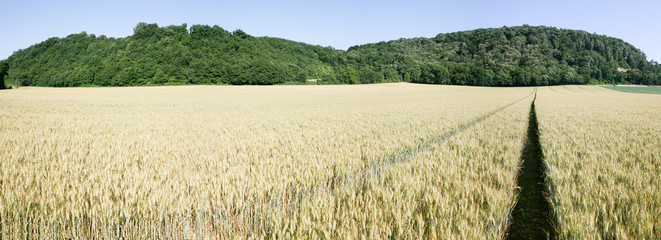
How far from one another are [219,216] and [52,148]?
4653mm

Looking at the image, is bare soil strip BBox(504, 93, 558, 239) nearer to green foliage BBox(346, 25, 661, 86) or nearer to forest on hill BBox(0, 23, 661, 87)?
forest on hill BBox(0, 23, 661, 87)

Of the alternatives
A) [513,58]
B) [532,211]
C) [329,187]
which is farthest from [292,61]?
[532,211]

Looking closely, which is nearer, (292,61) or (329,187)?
(329,187)

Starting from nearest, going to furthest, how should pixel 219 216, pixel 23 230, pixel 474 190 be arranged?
pixel 23 230
pixel 219 216
pixel 474 190

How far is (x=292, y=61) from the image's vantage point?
316 feet

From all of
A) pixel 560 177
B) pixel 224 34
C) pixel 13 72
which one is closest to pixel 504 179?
pixel 560 177

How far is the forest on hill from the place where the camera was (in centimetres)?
7138

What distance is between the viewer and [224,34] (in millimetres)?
92750

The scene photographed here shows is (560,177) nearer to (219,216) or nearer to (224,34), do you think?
(219,216)

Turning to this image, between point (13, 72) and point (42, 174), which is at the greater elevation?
point (13, 72)

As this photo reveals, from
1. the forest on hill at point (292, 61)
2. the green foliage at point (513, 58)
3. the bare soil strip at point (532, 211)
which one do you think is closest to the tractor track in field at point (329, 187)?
the bare soil strip at point (532, 211)

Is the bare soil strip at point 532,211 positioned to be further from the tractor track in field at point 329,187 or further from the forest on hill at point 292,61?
the forest on hill at point 292,61

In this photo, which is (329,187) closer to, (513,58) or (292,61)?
(292,61)

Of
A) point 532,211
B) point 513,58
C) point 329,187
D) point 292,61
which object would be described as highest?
point 513,58
